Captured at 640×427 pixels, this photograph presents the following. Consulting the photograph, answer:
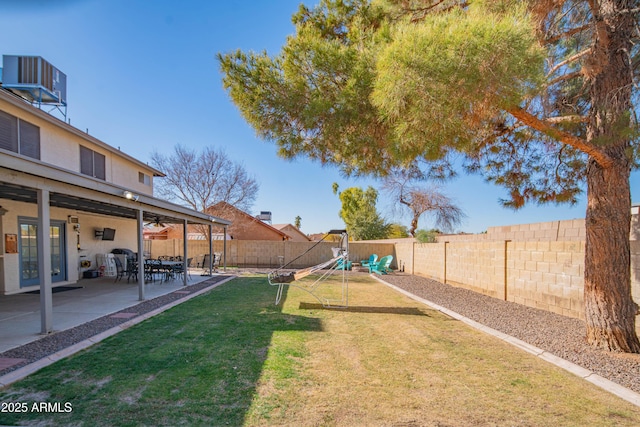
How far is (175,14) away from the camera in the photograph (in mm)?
9070

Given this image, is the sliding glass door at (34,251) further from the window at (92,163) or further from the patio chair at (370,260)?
the patio chair at (370,260)

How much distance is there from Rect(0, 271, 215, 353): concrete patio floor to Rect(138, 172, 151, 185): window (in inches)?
192

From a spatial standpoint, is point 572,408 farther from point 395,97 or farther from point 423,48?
point 423,48

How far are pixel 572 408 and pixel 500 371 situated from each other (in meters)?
0.90

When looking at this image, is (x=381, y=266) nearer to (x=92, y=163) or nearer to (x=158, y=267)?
(x=158, y=267)

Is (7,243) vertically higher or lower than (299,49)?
lower

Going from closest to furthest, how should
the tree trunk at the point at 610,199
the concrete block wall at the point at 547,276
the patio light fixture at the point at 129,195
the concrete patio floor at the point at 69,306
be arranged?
the tree trunk at the point at 610,199
the concrete patio floor at the point at 69,306
the concrete block wall at the point at 547,276
the patio light fixture at the point at 129,195

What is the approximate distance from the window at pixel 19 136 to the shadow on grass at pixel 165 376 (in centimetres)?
615

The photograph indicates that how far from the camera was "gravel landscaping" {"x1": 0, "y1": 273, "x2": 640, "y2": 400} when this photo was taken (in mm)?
3924

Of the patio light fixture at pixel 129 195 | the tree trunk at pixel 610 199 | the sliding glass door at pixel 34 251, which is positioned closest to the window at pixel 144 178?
the sliding glass door at pixel 34 251

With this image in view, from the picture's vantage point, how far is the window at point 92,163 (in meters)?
10.4

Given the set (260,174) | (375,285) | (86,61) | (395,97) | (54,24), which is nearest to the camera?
(395,97)

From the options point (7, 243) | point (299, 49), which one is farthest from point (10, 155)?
point (7, 243)

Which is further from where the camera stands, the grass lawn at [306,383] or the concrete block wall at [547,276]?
the concrete block wall at [547,276]
